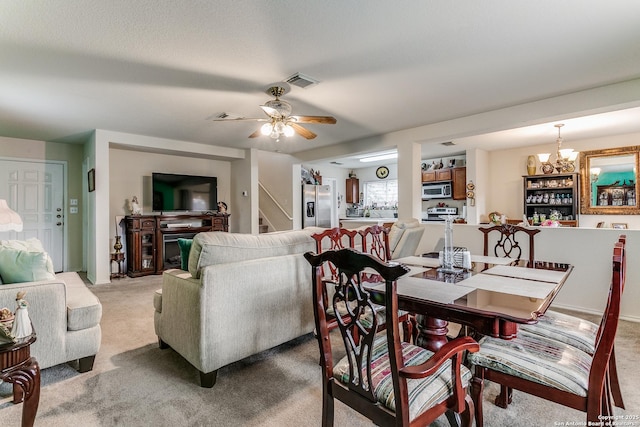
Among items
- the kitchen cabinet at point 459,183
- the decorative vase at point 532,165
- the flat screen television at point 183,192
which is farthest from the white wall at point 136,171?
the decorative vase at point 532,165

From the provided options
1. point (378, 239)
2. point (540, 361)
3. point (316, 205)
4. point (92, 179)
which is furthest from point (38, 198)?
point (540, 361)

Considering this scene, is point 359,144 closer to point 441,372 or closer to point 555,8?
point 555,8

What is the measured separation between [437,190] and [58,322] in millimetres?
6718

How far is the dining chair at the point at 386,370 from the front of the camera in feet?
3.43

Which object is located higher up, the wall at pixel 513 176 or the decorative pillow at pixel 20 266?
the wall at pixel 513 176

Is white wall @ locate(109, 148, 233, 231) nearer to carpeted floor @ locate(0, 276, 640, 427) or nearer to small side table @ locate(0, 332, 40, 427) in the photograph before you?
carpeted floor @ locate(0, 276, 640, 427)

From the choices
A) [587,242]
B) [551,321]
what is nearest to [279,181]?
[587,242]

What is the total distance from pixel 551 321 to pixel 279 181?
6.07m

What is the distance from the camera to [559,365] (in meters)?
1.32

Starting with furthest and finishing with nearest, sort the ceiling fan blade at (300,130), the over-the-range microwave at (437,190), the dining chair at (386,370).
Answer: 1. the over-the-range microwave at (437,190)
2. the ceiling fan blade at (300,130)
3. the dining chair at (386,370)

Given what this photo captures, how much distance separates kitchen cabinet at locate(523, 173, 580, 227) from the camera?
5656 millimetres

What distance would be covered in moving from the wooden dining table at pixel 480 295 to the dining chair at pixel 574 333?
21cm

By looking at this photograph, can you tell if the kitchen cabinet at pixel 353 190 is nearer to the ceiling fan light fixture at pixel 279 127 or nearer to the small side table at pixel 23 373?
the ceiling fan light fixture at pixel 279 127

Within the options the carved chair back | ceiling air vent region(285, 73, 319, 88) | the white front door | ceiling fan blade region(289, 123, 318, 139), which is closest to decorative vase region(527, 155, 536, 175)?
ceiling fan blade region(289, 123, 318, 139)
